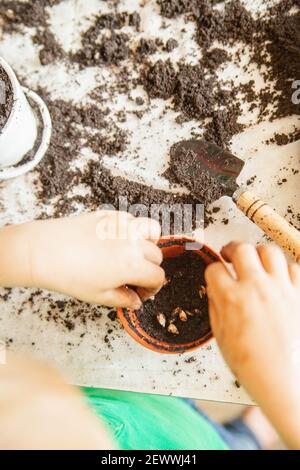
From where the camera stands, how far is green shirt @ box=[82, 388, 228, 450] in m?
0.85

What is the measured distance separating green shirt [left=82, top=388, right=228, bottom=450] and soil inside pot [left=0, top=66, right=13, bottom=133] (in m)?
0.56

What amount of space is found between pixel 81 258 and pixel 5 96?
41 centimetres

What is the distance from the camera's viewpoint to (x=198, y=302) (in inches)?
37.4

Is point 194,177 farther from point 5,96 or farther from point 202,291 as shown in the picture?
point 5,96

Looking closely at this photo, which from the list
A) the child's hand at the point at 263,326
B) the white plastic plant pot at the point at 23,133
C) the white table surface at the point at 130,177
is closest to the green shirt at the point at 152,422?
the white table surface at the point at 130,177

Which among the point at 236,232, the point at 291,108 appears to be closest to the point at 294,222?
the point at 236,232

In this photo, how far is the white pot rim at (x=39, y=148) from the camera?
1.10 meters

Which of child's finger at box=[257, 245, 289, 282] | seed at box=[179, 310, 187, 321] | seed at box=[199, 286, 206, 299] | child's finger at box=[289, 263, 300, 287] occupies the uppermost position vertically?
child's finger at box=[257, 245, 289, 282]

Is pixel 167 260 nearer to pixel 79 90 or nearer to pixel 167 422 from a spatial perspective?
pixel 167 422

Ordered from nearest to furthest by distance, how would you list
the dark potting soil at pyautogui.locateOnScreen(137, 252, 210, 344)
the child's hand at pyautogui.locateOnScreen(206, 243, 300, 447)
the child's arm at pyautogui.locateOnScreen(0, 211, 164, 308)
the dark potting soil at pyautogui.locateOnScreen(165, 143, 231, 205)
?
the child's hand at pyautogui.locateOnScreen(206, 243, 300, 447)
the child's arm at pyautogui.locateOnScreen(0, 211, 164, 308)
the dark potting soil at pyautogui.locateOnScreen(137, 252, 210, 344)
the dark potting soil at pyautogui.locateOnScreen(165, 143, 231, 205)

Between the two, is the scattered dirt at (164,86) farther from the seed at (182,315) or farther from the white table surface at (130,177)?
the seed at (182,315)

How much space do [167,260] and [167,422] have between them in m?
0.29

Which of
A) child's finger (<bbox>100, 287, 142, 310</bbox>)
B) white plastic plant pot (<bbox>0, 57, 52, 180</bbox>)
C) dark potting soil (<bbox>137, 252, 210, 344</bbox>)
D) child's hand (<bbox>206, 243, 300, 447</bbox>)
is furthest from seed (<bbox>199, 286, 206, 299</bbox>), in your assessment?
white plastic plant pot (<bbox>0, 57, 52, 180</bbox>)

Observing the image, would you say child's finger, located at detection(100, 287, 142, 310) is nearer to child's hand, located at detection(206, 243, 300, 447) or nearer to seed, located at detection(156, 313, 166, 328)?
seed, located at detection(156, 313, 166, 328)
